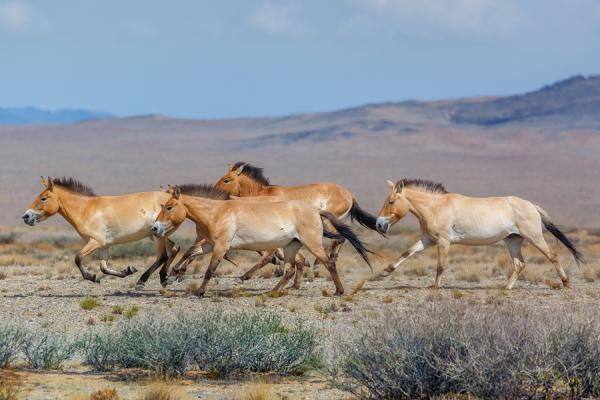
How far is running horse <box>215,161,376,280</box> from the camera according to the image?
20.4m

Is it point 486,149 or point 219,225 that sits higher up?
point 219,225

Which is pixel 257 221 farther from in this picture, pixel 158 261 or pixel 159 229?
pixel 158 261

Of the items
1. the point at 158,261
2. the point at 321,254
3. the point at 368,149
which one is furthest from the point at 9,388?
the point at 368,149

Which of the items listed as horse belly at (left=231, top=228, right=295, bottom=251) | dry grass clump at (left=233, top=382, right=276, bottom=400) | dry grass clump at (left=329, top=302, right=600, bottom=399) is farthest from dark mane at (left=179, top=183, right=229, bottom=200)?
dry grass clump at (left=329, top=302, right=600, bottom=399)

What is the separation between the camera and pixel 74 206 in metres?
17.9

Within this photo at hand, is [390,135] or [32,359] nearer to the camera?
[32,359]

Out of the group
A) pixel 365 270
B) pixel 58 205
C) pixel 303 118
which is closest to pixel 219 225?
pixel 58 205

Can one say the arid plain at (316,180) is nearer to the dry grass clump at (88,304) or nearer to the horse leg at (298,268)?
the dry grass clump at (88,304)

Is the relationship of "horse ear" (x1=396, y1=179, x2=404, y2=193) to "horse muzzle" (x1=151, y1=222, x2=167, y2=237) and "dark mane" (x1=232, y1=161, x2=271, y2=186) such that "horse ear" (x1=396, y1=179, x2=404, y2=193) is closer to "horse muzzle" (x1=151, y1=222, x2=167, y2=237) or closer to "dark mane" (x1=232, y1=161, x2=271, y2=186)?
"dark mane" (x1=232, y1=161, x2=271, y2=186)

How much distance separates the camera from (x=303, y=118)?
160000 millimetres

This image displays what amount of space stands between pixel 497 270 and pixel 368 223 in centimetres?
535

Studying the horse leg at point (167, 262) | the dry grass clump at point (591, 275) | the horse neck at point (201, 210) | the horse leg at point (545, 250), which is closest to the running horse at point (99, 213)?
the horse leg at point (167, 262)

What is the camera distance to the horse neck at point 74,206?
17.8m

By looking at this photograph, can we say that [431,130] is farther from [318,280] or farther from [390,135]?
[318,280]
